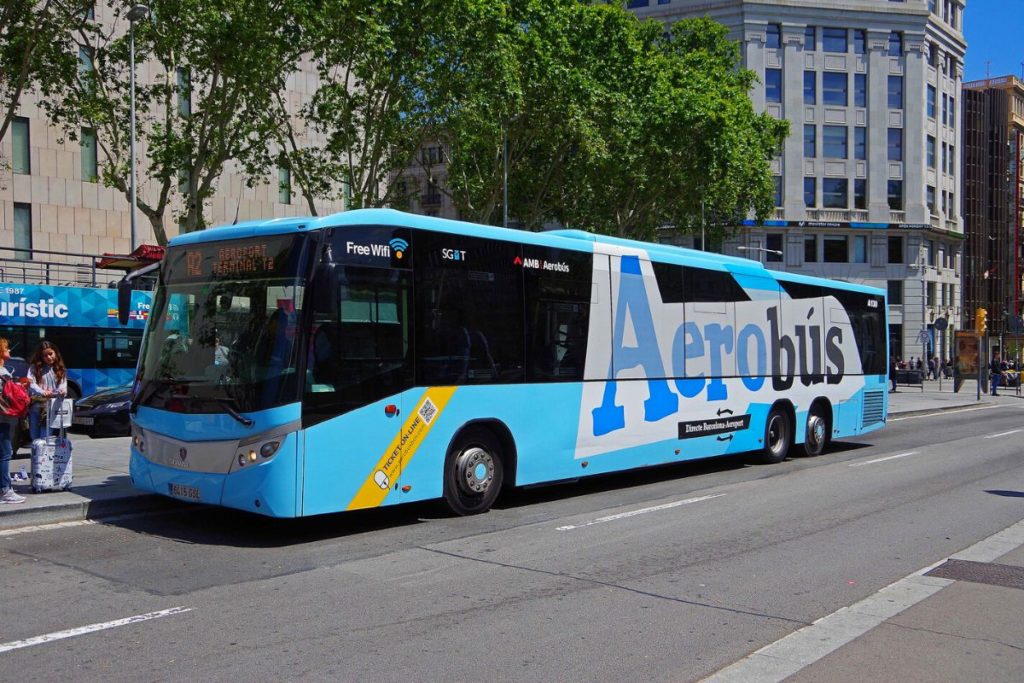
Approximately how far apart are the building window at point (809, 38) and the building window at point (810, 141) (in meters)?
5.26

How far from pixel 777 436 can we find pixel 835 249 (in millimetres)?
52872

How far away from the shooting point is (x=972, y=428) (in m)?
24.0

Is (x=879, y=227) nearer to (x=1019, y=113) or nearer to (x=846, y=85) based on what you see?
(x=846, y=85)

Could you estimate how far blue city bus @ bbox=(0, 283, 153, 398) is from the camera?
24.8m

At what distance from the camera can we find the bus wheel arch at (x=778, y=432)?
1564 centimetres

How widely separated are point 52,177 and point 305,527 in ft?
104

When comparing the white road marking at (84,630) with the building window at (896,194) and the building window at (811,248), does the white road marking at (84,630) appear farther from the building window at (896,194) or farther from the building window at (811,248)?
the building window at (896,194)

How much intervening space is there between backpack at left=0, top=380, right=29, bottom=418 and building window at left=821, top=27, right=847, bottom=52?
64601mm

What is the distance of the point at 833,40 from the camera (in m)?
65.4

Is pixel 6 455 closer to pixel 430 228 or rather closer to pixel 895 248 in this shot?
pixel 430 228

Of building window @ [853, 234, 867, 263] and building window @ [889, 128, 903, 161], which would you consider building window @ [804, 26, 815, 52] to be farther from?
building window @ [853, 234, 867, 263]

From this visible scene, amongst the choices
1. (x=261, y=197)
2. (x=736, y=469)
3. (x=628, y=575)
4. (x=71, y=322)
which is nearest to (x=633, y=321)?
(x=736, y=469)

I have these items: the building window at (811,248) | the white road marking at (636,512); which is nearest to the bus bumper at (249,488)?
the white road marking at (636,512)

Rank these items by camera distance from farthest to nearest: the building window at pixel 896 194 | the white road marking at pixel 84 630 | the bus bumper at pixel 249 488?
the building window at pixel 896 194, the bus bumper at pixel 249 488, the white road marking at pixel 84 630
